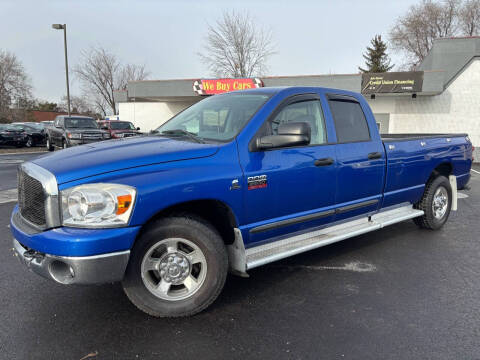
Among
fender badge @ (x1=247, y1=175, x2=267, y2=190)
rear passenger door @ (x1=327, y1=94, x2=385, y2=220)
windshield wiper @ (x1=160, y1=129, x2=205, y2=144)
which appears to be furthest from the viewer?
rear passenger door @ (x1=327, y1=94, x2=385, y2=220)

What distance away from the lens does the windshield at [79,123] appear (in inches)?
677

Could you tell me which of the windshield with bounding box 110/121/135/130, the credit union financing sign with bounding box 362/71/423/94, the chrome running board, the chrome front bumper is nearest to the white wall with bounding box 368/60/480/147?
the credit union financing sign with bounding box 362/71/423/94

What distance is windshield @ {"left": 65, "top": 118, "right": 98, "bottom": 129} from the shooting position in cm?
1720

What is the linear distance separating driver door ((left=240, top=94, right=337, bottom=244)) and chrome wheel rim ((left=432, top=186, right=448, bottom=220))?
241cm

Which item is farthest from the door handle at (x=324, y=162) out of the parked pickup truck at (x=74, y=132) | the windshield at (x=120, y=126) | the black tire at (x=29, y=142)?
the black tire at (x=29, y=142)

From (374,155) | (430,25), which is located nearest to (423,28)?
(430,25)

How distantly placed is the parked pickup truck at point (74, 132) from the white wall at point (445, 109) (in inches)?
664

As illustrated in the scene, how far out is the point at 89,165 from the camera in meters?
2.62

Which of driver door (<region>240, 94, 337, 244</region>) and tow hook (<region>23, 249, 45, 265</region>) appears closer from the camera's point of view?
tow hook (<region>23, 249, 45, 265</region>)

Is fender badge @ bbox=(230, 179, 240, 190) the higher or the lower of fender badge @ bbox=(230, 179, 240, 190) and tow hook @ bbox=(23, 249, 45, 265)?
the higher

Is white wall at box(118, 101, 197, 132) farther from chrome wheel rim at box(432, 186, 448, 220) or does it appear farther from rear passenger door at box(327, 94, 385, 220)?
rear passenger door at box(327, 94, 385, 220)

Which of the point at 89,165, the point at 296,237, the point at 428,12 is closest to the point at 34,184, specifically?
the point at 89,165

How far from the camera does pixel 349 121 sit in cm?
414

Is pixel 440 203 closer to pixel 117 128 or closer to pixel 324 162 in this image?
pixel 324 162
